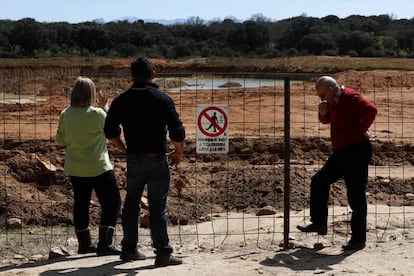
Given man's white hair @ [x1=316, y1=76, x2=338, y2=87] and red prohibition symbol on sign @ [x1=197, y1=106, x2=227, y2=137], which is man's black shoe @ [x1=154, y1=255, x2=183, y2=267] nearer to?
red prohibition symbol on sign @ [x1=197, y1=106, x2=227, y2=137]

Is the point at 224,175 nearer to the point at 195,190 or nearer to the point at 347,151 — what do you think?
the point at 195,190

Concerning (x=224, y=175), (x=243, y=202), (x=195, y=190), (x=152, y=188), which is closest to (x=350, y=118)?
(x=152, y=188)

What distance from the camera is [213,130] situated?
7656 mm

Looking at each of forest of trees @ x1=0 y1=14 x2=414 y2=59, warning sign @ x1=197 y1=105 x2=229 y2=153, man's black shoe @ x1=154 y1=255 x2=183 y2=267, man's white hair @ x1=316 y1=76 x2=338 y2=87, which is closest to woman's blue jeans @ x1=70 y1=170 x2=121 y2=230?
man's black shoe @ x1=154 y1=255 x2=183 y2=267

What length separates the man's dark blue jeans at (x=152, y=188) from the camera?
6652 mm

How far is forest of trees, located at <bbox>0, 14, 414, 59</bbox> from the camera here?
201 ft

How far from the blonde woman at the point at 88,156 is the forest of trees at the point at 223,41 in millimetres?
49734

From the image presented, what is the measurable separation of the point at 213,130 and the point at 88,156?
4.39 ft

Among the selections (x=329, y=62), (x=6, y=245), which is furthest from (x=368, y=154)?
(x=329, y=62)

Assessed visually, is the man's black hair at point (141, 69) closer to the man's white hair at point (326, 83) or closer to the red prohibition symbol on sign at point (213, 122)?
the red prohibition symbol on sign at point (213, 122)

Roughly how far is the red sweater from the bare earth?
114cm

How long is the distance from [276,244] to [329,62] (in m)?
38.9

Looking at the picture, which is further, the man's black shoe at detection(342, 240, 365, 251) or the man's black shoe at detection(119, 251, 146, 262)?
the man's black shoe at detection(342, 240, 365, 251)

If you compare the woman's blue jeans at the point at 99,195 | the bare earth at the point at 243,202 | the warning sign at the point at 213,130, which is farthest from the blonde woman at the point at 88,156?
the warning sign at the point at 213,130
